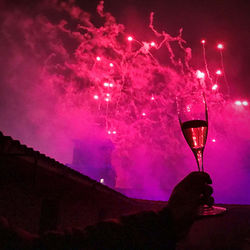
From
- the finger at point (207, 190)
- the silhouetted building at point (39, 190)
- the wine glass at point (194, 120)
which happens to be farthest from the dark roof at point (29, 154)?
the finger at point (207, 190)

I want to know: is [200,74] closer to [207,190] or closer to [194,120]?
[194,120]

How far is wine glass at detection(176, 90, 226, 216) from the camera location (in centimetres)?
157

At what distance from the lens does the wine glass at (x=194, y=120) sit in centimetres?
157

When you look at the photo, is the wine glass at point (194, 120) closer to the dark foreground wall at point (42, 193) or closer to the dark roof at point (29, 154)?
the dark foreground wall at point (42, 193)

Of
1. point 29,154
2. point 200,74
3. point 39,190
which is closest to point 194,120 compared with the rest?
point 29,154

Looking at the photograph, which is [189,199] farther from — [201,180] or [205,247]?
[205,247]

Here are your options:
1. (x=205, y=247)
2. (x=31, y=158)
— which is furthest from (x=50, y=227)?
(x=205, y=247)

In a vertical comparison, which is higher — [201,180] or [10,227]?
A: [201,180]

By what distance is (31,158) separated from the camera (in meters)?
4.63

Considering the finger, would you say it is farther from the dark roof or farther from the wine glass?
the dark roof

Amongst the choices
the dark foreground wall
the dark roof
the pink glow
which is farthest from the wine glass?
the pink glow

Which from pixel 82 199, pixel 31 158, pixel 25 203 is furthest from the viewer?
pixel 82 199

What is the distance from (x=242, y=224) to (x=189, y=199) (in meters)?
17.8

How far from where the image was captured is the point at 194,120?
1677 millimetres
